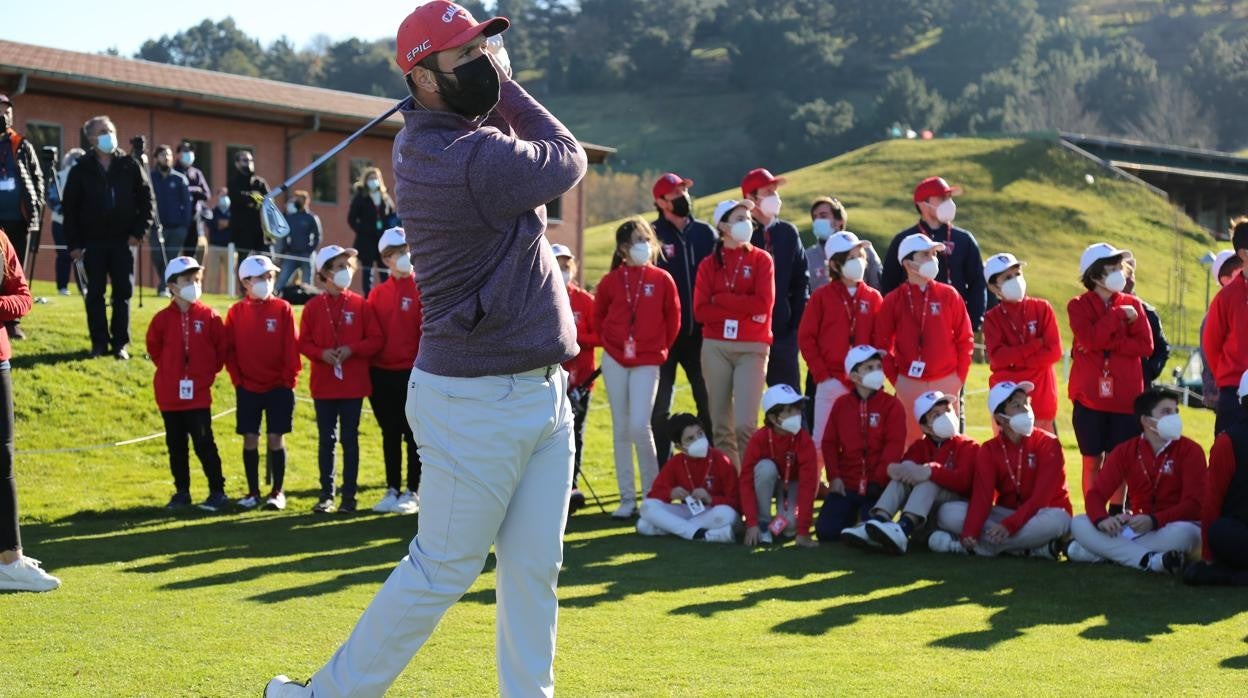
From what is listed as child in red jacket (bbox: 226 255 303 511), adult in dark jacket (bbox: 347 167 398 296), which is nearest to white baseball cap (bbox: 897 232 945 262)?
child in red jacket (bbox: 226 255 303 511)

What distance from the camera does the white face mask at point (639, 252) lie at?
37.2 feet

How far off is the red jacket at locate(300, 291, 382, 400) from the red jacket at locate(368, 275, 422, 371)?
122 millimetres

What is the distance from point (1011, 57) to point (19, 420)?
384 feet

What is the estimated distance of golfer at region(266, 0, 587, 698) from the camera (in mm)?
4492

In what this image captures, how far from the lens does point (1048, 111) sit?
330ft

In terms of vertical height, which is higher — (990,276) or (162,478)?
(990,276)

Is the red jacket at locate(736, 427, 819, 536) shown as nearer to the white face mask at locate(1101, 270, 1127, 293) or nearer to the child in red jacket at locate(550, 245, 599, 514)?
the child in red jacket at locate(550, 245, 599, 514)

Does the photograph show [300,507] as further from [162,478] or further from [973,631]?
[973,631]

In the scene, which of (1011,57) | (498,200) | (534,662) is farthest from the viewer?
(1011,57)

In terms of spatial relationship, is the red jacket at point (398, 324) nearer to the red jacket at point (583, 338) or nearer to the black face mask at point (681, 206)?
the red jacket at point (583, 338)

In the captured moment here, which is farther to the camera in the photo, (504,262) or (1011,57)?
(1011,57)

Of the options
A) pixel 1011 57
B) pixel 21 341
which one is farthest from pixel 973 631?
pixel 1011 57

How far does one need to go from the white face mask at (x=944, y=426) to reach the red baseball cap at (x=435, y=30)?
6.19 metres

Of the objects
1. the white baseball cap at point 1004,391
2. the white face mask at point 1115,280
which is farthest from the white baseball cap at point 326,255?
the white face mask at point 1115,280
